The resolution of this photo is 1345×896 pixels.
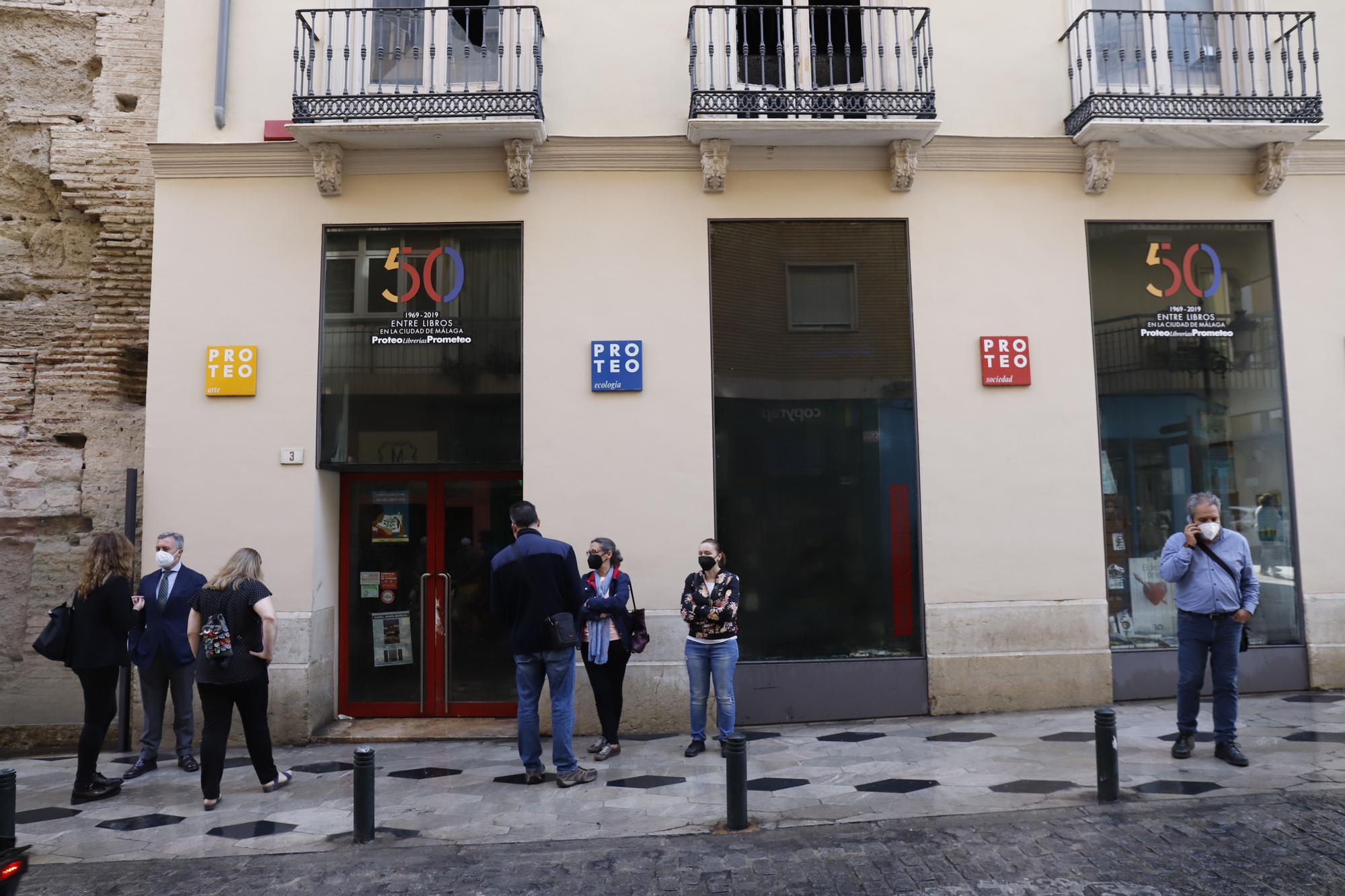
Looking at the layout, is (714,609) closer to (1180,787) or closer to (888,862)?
(888,862)

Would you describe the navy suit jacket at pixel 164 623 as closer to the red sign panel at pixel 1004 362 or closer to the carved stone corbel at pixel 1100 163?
the red sign panel at pixel 1004 362

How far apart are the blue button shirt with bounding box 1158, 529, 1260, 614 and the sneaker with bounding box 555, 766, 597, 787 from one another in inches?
173

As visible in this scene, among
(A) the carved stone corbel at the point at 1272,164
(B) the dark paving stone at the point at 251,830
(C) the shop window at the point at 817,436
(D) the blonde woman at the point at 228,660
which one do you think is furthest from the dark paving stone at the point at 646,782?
(A) the carved stone corbel at the point at 1272,164

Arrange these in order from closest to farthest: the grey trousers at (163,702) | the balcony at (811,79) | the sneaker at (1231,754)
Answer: the sneaker at (1231,754), the grey trousers at (163,702), the balcony at (811,79)

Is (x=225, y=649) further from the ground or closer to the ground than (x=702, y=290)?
closer to the ground

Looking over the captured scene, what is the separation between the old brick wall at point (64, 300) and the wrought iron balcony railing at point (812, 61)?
5.67 m

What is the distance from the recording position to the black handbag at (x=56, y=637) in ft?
20.4

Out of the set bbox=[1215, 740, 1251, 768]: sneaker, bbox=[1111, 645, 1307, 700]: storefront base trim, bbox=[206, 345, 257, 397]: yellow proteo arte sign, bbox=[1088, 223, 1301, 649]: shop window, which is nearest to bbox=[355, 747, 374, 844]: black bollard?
bbox=[206, 345, 257, 397]: yellow proteo arte sign

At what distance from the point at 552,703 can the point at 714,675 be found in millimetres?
1331

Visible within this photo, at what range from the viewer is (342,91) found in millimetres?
8320

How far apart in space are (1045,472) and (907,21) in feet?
14.8

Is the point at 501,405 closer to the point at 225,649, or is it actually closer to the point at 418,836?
the point at 225,649

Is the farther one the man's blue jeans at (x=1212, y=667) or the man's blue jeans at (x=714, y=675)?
the man's blue jeans at (x=714, y=675)

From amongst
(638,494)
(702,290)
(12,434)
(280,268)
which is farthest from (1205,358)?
(12,434)
